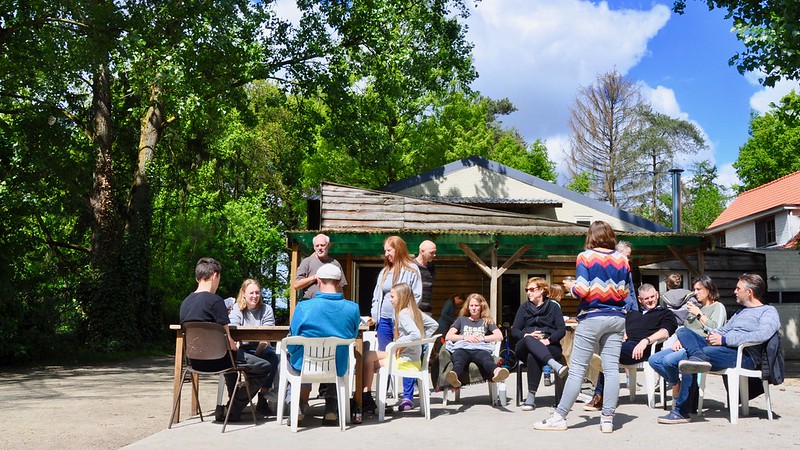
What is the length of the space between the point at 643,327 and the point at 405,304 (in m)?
2.60

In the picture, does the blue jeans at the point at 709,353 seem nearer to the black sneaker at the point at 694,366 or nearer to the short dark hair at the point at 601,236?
the black sneaker at the point at 694,366

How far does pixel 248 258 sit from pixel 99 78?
15036mm

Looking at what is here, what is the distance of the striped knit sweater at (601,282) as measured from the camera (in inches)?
246

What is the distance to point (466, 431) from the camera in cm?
649

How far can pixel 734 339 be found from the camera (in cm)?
714

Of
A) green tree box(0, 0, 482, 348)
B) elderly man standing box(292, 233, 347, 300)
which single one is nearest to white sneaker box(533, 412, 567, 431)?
elderly man standing box(292, 233, 347, 300)

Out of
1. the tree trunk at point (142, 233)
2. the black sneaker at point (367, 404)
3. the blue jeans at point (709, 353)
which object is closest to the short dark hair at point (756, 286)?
the blue jeans at point (709, 353)

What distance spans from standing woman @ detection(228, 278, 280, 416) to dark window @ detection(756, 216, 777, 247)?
28223 mm

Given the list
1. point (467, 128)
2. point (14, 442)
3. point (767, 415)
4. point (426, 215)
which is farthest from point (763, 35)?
point (467, 128)

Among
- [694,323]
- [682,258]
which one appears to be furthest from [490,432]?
[682,258]

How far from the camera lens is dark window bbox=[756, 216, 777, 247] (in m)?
31.4

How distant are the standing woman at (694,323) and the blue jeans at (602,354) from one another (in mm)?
1196

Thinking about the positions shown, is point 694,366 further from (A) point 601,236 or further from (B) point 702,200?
(B) point 702,200

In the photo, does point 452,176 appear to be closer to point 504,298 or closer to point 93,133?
point 504,298
